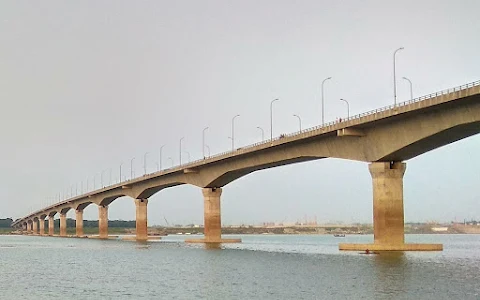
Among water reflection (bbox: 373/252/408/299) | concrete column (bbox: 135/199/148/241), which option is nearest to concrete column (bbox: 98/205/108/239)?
concrete column (bbox: 135/199/148/241)

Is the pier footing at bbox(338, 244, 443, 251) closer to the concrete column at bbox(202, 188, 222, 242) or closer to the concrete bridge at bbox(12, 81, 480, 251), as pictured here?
the concrete bridge at bbox(12, 81, 480, 251)

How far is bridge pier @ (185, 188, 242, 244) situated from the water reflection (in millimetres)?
43324

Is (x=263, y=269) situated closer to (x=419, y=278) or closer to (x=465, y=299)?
(x=419, y=278)

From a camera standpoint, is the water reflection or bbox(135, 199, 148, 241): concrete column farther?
bbox(135, 199, 148, 241): concrete column

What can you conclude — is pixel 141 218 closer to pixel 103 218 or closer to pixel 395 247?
pixel 103 218

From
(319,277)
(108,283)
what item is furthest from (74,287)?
(319,277)

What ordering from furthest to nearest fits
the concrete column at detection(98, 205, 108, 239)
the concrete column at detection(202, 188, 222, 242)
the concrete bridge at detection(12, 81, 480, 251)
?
the concrete column at detection(98, 205, 108, 239) < the concrete column at detection(202, 188, 222, 242) < the concrete bridge at detection(12, 81, 480, 251)

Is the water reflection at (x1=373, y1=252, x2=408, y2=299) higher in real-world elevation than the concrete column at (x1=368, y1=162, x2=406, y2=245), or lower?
lower

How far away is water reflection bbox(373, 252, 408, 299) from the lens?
3742 cm

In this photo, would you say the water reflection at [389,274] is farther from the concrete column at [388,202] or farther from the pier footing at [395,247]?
the concrete column at [388,202]

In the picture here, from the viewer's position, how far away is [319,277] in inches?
1841

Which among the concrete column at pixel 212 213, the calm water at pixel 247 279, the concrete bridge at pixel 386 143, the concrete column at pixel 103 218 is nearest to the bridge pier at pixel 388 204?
the concrete bridge at pixel 386 143

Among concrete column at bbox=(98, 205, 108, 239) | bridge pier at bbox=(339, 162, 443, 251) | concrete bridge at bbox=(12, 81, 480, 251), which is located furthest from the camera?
concrete column at bbox=(98, 205, 108, 239)

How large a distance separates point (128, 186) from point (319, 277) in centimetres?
10108
